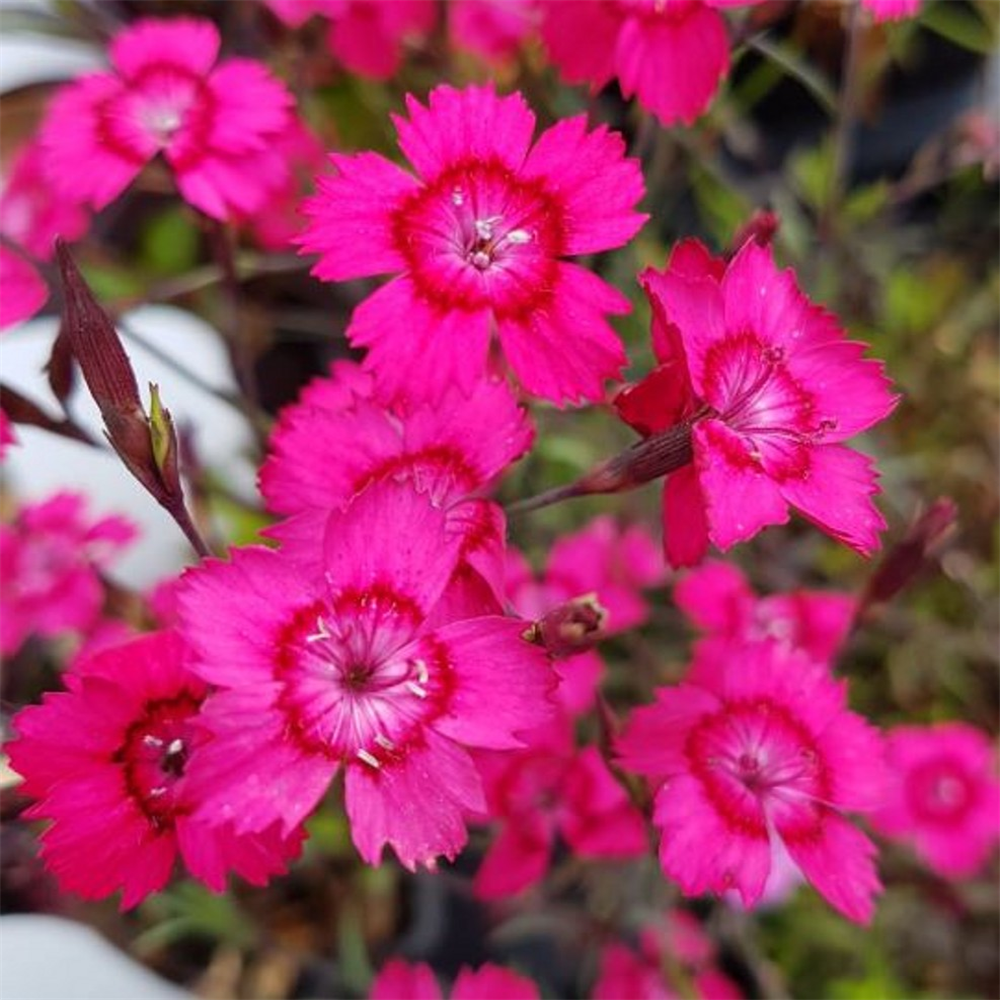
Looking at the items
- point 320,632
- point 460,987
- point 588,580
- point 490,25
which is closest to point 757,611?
point 588,580

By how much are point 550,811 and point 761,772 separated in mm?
232

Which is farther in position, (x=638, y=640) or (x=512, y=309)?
(x=638, y=640)

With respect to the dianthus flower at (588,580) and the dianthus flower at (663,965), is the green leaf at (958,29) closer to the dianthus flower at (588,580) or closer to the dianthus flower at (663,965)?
the dianthus flower at (588,580)

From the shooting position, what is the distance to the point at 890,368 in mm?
1312

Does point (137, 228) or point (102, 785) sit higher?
point (102, 785)

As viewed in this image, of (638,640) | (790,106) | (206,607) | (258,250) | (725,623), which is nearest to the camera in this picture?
(206,607)

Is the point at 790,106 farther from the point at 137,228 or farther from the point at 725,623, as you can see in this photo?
the point at 725,623

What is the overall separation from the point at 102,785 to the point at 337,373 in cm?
23

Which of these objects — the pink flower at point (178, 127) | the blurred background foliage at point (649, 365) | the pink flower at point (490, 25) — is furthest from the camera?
A: the pink flower at point (490, 25)

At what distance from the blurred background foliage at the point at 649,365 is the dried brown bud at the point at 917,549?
69 millimetres

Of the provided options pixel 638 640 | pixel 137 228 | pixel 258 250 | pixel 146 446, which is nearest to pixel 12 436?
pixel 146 446

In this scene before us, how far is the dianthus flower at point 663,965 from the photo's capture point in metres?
0.88

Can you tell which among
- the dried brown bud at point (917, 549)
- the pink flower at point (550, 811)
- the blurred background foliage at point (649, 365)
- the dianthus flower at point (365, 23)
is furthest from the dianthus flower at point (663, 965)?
the dianthus flower at point (365, 23)

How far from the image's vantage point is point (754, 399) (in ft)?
1.70
